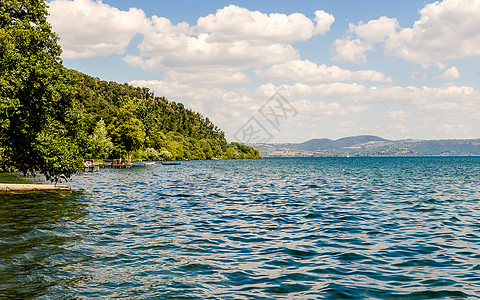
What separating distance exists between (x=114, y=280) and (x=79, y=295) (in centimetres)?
145

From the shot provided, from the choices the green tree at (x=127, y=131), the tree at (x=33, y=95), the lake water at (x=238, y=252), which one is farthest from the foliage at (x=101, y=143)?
the lake water at (x=238, y=252)

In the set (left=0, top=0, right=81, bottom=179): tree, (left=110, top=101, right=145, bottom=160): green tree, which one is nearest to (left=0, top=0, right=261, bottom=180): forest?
(left=0, top=0, right=81, bottom=179): tree

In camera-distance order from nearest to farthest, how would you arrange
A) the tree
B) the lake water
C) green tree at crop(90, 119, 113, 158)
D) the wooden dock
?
the lake water < the tree < the wooden dock < green tree at crop(90, 119, 113, 158)

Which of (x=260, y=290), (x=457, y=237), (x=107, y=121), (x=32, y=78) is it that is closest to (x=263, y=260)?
(x=260, y=290)

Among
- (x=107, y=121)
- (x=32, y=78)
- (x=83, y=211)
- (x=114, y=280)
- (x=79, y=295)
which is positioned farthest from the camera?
(x=107, y=121)

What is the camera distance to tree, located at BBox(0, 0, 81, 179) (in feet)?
104

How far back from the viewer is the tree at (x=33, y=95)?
31.7 metres

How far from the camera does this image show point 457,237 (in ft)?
60.1

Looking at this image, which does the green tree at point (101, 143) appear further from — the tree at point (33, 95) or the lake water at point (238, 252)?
the lake water at point (238, 252)

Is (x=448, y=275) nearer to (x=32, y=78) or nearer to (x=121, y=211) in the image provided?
(x=121, y=211)

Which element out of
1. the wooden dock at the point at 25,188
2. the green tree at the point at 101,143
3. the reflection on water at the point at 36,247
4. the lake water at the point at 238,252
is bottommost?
the lake water at the point at 238,252

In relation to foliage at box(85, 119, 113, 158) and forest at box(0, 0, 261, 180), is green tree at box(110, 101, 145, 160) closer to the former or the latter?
foliage at box(85, 119, 113, 158)

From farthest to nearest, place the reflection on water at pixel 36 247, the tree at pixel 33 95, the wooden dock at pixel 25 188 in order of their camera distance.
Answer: the wooden dock at pixel 25 188, the tree at pixel 33 95, the reflection on water at pixel 36 247

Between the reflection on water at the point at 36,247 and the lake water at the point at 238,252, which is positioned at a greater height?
the reflection on water at the point at 36,247
